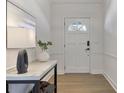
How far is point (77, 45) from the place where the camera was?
7.82 meters

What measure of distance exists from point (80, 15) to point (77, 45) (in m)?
1.18

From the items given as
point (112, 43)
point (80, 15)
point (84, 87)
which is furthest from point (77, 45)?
point (84, 87)

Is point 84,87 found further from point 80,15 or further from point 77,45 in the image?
point 80,15

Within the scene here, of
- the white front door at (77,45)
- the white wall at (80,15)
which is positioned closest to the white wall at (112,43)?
the white wall at (80,15)

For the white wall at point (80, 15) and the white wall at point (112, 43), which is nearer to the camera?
the white wall at point (112, 43)

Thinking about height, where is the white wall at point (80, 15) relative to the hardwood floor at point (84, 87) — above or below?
above

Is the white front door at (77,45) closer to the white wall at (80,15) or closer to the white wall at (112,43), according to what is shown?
the white wall at (80,15)

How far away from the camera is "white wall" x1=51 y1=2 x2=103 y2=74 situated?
7727 millimetres

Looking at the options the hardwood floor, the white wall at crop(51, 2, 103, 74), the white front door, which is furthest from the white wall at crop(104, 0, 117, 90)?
the white front door

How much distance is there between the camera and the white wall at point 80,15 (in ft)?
25.3

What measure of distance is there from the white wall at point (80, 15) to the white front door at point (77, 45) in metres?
0.19

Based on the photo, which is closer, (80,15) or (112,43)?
(112,43)
